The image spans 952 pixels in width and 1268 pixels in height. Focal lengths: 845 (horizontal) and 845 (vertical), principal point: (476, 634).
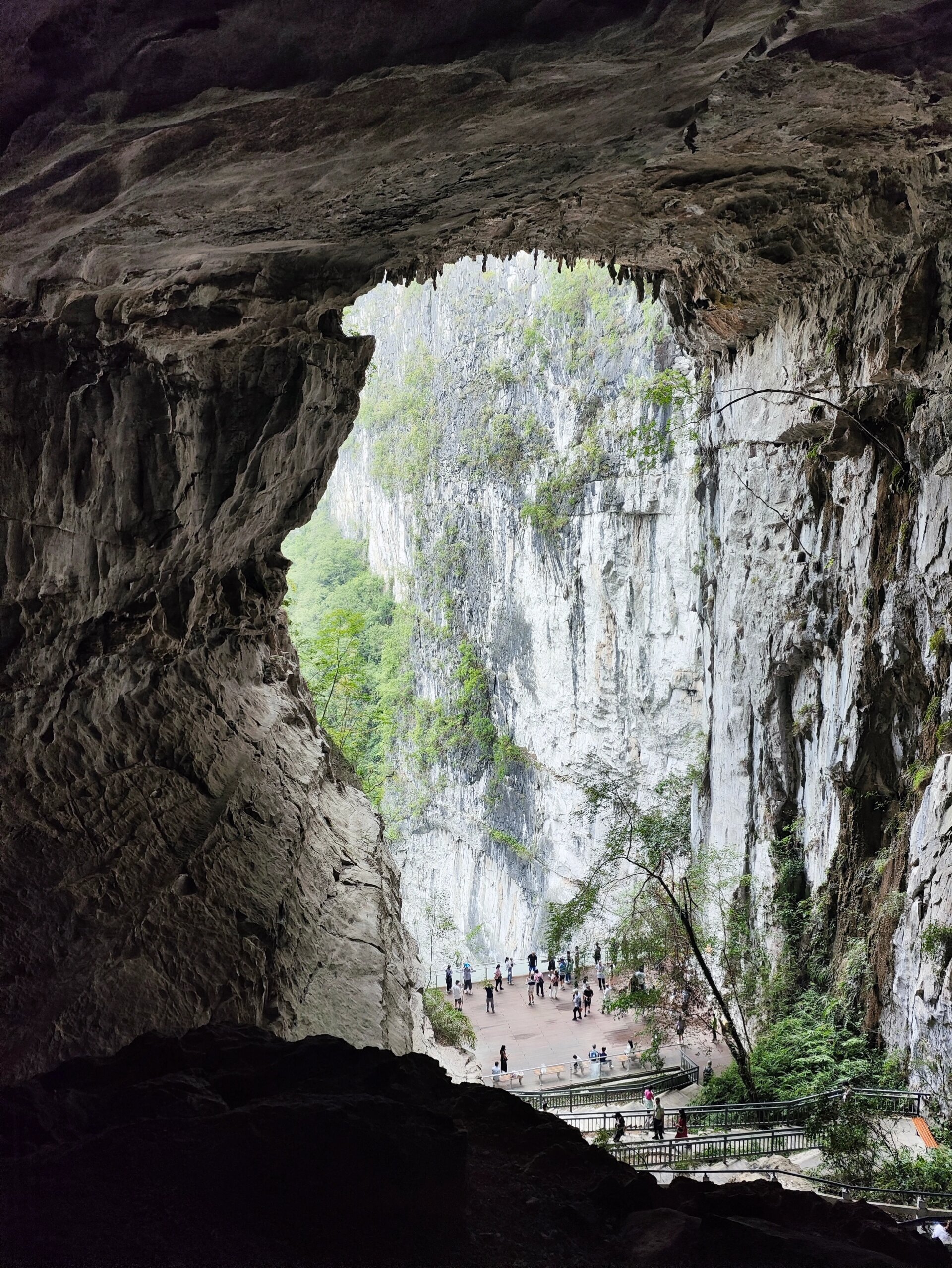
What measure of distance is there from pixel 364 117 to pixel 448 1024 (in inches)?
583

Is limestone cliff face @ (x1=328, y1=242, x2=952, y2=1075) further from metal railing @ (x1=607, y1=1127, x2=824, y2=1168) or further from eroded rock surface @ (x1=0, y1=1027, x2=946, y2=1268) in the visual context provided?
eroded rock surface @ (x1=0, y1=1027, x2=946, y2=1268)

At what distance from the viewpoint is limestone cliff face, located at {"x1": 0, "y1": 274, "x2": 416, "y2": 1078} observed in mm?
5664

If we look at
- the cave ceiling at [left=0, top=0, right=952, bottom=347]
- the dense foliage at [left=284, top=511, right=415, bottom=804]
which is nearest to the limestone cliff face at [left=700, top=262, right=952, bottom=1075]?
the cave ceiling at [left=0, top=0, right=952, bottom=347]

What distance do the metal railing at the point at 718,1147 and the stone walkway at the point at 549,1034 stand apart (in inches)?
219

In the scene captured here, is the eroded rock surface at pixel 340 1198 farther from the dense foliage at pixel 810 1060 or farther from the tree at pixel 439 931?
the tree at pixel 439 931

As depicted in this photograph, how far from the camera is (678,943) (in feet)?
46.8

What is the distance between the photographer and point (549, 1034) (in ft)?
65.1

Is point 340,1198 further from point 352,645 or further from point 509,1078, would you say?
point 352,645

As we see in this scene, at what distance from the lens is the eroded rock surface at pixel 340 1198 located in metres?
3.52

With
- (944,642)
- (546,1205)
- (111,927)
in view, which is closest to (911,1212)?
(546,1205)

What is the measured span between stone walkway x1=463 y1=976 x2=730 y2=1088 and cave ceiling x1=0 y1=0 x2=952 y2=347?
1466 centimetres

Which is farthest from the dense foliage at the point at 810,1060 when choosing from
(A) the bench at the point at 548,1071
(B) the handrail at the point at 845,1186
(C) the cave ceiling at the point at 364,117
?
(C) the cave ceiling at the point at 364,117

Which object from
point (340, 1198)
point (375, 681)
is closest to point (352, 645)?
point (340, 1198)

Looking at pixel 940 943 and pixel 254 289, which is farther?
pixel 940 943
